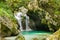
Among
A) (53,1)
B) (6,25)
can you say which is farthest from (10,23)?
(53,1)

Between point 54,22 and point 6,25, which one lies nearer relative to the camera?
point 6,25

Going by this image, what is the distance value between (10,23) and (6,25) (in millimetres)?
485

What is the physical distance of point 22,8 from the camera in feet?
84.2

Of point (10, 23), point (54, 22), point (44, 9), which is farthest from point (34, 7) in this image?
point (10, 23)

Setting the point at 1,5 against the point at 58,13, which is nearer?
the point at 58,13

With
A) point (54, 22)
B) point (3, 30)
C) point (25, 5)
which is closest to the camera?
point (3, 30)

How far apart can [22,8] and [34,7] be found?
1380 mm

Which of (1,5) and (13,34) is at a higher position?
(1,5)

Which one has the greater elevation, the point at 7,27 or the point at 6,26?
the point at 6,26

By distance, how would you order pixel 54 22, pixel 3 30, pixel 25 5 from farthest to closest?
1. pixel 25 5
2. pixel 54 22
3. pixel 3 30

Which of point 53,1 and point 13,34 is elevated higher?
point 53,1

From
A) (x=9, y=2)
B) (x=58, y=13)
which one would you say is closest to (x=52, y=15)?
(x=58, y=13)

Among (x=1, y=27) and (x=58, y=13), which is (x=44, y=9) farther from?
(x=1, y=27)

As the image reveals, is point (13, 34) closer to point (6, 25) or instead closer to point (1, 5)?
point (6, 25)
